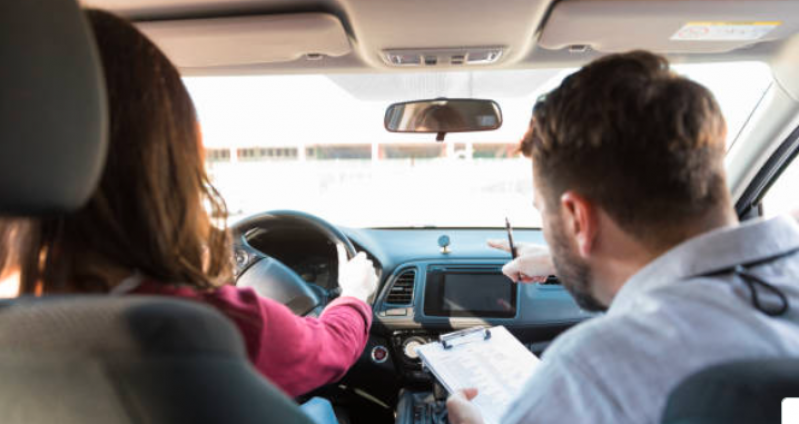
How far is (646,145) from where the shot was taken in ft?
3.59

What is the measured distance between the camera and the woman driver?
892 millimetres

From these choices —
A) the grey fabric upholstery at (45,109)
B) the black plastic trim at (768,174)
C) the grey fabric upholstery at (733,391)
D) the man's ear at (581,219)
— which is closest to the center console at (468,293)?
the black plastic trim at (768,174)

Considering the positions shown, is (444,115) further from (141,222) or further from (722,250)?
(141,222)

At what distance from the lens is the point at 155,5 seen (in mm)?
1929

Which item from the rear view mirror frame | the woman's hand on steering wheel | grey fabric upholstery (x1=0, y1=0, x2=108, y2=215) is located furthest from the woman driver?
the rear view mirror frame

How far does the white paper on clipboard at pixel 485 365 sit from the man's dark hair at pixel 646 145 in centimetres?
98

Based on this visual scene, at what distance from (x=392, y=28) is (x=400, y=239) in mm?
1809

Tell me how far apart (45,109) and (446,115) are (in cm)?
227

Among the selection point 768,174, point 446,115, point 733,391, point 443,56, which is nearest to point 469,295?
point 446,115

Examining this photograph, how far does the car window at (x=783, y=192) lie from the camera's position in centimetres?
302

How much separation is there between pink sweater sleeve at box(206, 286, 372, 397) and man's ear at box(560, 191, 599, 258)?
0.73 metres

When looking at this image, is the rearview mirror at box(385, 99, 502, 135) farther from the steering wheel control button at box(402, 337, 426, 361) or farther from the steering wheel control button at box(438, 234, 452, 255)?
the steering wheel control button at box(402, 337, 426, 361)

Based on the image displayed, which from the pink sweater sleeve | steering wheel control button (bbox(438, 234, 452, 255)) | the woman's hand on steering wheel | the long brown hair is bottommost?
steering wheel control button (bbox(438, 234, 452, 255))

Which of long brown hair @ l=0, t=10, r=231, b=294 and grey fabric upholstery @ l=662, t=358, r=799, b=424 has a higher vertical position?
long brown hair @ l=0, t=10, r=231, b=294
